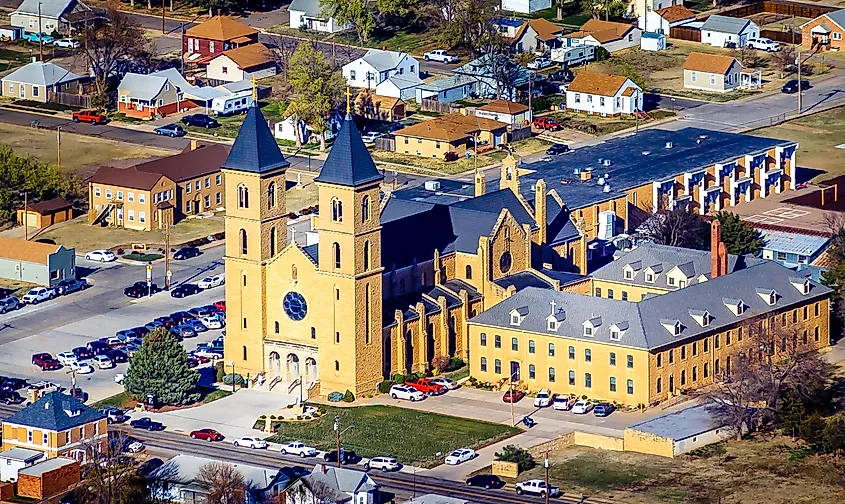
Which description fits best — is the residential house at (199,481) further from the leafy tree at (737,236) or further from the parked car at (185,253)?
the parked car at (185,253)

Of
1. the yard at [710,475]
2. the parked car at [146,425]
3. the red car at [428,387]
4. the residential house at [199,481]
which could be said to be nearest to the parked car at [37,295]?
the parked car at [146,425]

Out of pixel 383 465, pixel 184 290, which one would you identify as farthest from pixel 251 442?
pixel 184 290

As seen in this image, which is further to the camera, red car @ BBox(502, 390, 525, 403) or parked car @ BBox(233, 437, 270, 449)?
red car @ BBox(502, 390, 525, 403)

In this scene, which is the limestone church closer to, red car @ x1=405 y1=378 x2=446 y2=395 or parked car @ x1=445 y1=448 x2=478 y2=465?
red car @ x1=405 y1=378 x2=446 y2=395

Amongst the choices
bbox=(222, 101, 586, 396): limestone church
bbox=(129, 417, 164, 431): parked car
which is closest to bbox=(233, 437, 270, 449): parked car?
bbox=(129, 417, 164, 431): parked car

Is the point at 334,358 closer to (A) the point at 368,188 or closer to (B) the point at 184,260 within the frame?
(A) the point at 368,188

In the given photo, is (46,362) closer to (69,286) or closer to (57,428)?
(57,428)
